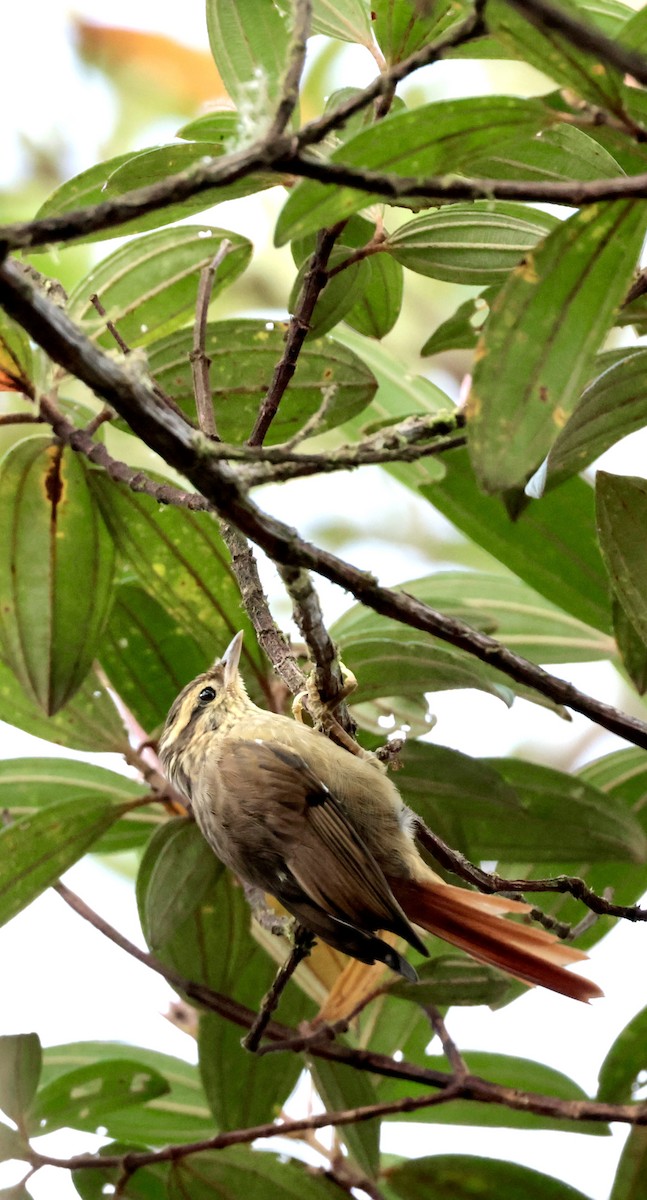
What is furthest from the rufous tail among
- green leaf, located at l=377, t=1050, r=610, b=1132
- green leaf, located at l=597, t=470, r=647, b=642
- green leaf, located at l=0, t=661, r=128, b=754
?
green leaf, located at l=0, t=661, r=128, b=754

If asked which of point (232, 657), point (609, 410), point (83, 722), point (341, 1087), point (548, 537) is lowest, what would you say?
point (341, 1087)

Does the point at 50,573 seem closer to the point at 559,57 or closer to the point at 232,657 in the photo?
the point at 232,657

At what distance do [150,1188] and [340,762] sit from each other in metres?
0.77

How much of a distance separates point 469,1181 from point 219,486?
129cm

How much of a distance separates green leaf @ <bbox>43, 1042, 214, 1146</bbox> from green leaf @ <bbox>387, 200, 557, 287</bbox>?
4.45 ft

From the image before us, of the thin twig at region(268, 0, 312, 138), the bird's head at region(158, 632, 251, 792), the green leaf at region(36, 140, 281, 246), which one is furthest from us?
the bird's head at region(158, 632, 251, 792)

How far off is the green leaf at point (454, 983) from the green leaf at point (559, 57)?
118 centimetres

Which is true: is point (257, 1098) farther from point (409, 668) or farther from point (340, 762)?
point (409, 668)

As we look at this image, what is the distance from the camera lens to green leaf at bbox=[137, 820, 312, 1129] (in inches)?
70.1

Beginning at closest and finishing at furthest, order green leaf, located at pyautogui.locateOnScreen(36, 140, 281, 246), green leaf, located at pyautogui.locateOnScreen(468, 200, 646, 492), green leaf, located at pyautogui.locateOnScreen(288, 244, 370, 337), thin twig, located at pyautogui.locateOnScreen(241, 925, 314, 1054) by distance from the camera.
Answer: green leaf, located at pyautogui.locateOnScreen(468, 200, 646, 492), green leaf, located at pyautogui.locateOnScreen(36, 140, 281, 246), thin twig, located at pyautogui.locateOnScreen(241, 925, 314, 1054), green leaf, located at pyautogui.locateOnScreen(288, 244, 370, 337)

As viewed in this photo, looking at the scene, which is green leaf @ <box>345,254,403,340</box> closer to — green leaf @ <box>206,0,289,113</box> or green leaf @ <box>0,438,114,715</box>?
green leaf @ <box>206,0,289,113</box>

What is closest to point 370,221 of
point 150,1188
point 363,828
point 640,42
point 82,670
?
point 640,42

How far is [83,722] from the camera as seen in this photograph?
6.25 feet

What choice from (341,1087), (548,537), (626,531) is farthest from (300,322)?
(341,1087)
